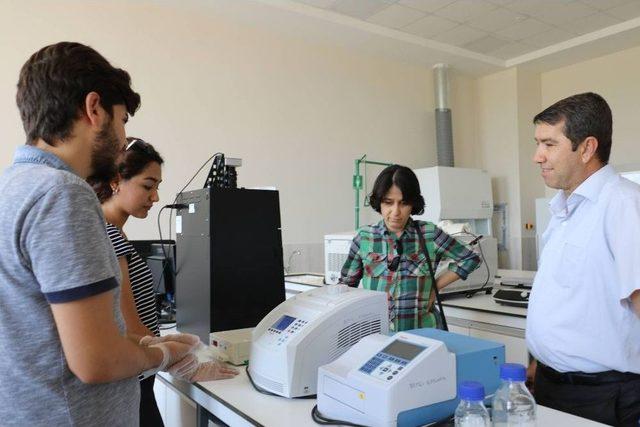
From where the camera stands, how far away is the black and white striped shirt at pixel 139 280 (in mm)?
1314

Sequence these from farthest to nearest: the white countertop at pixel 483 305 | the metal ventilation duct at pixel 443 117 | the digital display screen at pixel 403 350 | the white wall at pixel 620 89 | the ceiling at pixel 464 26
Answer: the metal ventilation duct at pixel 443 117, the white wall at pixel 620 89, the ceiling at pixel 464 26, the white countertop at pixel 483 305, the digital display screen at pixel 403 350

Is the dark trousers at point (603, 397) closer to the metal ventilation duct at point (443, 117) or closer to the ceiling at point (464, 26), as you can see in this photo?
the ceiling at point (464, 26)

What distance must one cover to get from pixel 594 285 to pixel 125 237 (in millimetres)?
1320

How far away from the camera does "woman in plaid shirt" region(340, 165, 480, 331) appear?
1974 millimetres

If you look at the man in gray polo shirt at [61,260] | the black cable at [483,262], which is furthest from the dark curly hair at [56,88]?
the black cable at [483,262]

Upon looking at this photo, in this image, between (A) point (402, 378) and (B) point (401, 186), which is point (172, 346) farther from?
(B) point (401, 186)

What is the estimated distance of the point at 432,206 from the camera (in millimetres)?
4723

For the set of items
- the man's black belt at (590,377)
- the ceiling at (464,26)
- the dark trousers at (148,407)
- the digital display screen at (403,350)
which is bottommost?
the dark trousers at (148,407)

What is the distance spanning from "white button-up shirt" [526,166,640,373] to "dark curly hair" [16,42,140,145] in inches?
50.2

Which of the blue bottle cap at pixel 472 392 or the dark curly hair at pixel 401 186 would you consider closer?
the blue bottle cap at pixel 472 392

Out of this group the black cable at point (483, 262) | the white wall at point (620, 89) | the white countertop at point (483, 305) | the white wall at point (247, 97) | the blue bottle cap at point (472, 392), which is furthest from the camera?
the white wall at point (620, 89)

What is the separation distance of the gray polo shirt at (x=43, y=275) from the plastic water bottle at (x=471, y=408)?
66 cm

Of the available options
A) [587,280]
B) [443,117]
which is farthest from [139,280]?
[443,117]

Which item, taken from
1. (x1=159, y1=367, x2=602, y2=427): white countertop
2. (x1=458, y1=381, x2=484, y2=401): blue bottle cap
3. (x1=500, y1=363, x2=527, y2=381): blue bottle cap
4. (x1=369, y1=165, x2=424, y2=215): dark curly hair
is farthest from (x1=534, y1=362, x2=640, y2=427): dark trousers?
(x1=369, y1=165, x2=424, y2=215): dark curly hair
